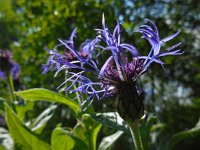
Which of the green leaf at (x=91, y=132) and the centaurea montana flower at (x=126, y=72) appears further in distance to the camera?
the green leaf at (x=91, y=132)

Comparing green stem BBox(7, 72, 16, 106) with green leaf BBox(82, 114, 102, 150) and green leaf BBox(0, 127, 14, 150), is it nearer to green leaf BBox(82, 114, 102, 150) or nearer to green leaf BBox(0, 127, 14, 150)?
green leaf BBox(0, 127, 14, 150)

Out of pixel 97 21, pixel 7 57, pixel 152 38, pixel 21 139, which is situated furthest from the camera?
pixel 7 57

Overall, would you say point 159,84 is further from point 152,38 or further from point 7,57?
point 152,38

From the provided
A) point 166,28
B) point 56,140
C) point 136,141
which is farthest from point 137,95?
point 166,28

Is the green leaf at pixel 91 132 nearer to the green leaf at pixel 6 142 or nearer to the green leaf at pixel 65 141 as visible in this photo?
the green leaf at pixel 65 141

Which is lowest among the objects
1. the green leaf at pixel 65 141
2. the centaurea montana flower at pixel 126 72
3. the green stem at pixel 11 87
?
the green leaf at pixel 65 141

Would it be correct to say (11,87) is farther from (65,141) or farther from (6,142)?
(65,141)

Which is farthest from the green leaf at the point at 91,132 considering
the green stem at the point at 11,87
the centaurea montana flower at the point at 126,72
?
the green stem at the point at 11,87

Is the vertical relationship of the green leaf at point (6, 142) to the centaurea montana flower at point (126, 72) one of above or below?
below
